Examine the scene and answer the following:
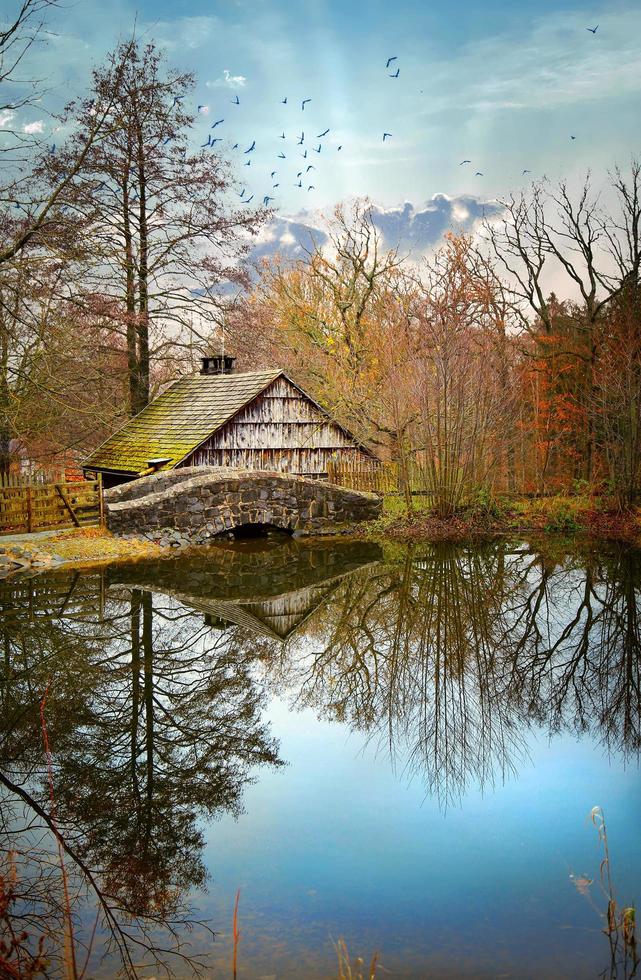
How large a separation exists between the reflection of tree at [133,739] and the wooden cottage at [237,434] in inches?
397

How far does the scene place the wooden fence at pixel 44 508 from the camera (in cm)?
1711

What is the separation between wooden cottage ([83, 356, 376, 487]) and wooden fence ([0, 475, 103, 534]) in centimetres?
251

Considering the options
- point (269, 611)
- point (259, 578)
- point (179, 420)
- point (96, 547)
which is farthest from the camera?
point (179, 420)

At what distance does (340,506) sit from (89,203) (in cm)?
979

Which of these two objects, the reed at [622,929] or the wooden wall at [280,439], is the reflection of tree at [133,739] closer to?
the reed at [622,929]

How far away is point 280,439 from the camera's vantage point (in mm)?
21922

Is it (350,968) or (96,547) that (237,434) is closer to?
(96,547)

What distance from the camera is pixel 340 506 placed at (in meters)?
19.3

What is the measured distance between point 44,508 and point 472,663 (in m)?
11.5

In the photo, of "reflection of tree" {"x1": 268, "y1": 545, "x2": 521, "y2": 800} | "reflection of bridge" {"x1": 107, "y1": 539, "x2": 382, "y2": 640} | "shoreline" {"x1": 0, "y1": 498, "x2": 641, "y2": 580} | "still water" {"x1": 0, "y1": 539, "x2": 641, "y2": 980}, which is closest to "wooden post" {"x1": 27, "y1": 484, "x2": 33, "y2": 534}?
"shoreline" {"x1": 0, "y1": 498, "x2": 641, "y2": 580}

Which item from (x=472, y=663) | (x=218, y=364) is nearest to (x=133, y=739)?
(x=472, y=663)

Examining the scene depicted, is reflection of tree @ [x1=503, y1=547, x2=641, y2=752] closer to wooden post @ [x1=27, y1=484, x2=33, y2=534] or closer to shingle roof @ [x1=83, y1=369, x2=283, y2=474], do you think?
shingle roof @ [x1=83, y1=369, x2=283, y2=474]

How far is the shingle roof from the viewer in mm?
20703

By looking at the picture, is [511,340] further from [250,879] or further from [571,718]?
[250,879]
